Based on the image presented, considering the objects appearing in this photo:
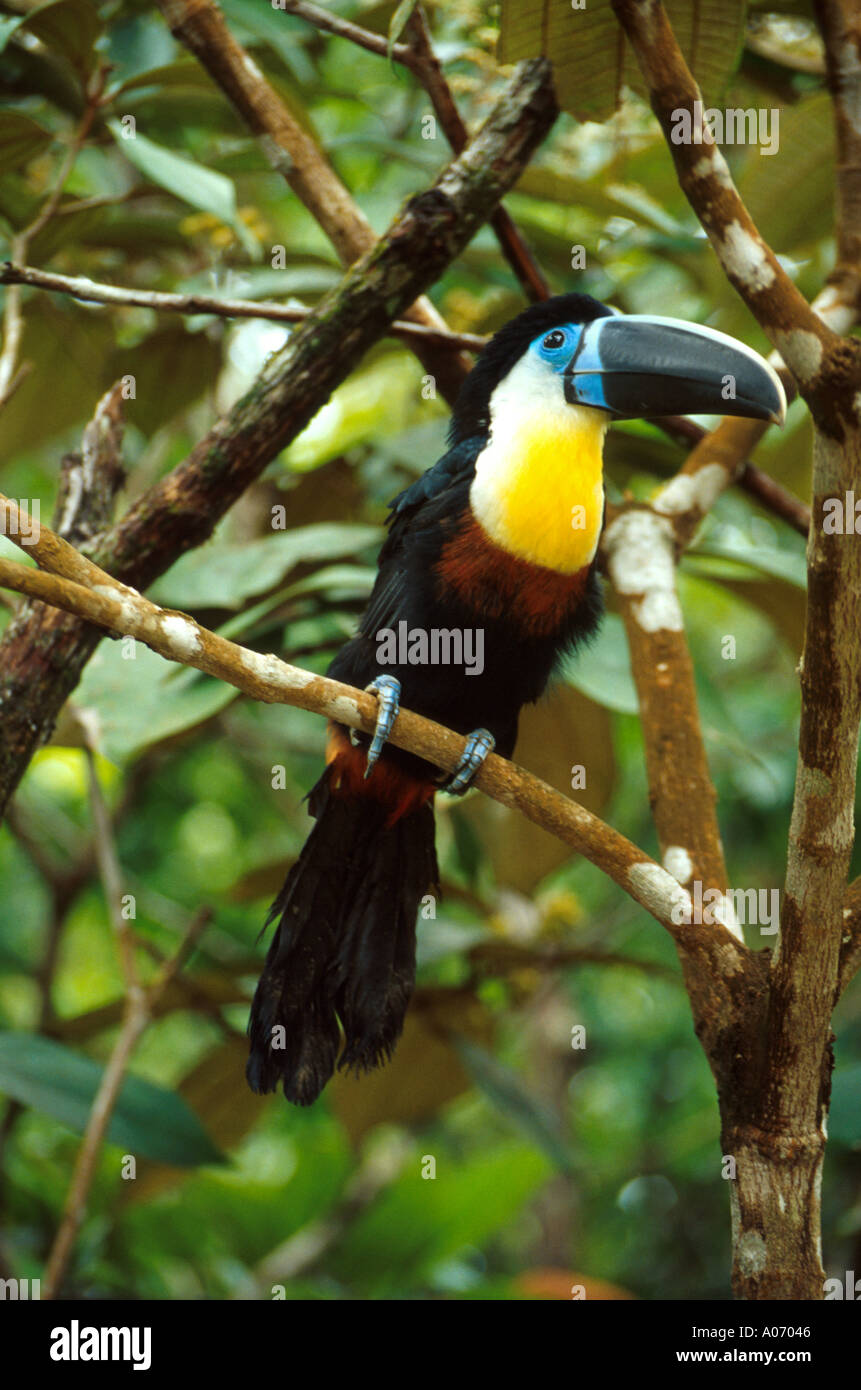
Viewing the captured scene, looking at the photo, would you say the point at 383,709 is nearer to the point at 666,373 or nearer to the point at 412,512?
the point at 412,512

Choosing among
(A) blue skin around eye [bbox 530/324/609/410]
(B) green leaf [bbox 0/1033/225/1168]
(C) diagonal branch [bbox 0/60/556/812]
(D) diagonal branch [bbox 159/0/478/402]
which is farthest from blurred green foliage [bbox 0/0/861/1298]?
(A) blue skin around eye [bbox 530/324/609/410]

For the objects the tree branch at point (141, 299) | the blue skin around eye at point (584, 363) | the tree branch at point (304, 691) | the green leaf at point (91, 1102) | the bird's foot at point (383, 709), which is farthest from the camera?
the green leaf at point (91, 1102)

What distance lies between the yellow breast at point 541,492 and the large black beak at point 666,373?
8cm

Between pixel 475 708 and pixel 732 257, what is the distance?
850mm

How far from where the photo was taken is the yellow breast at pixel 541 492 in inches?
78.2

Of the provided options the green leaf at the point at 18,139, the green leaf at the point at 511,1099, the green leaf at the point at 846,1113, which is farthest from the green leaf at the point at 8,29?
the green leaf at the point at 846,1113

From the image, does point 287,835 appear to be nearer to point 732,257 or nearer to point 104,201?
point 104,201

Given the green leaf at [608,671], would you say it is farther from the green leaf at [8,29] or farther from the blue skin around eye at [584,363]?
the green leaf at [8,29]

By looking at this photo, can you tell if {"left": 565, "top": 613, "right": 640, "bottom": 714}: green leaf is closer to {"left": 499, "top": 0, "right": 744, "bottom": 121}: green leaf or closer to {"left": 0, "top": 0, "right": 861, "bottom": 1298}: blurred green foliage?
{"left": 0, "top": 0, "right": 861, "bottom": 1298}: blurred green foliage

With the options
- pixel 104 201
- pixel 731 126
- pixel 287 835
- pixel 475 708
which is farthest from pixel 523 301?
pixel 287 835

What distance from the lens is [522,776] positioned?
1.71 metres

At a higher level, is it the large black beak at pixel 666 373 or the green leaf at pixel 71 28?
the green leaf at pixel 71 28

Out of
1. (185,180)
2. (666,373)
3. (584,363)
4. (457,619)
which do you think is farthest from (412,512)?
(185,180)

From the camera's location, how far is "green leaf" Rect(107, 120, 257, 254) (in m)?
2.16
